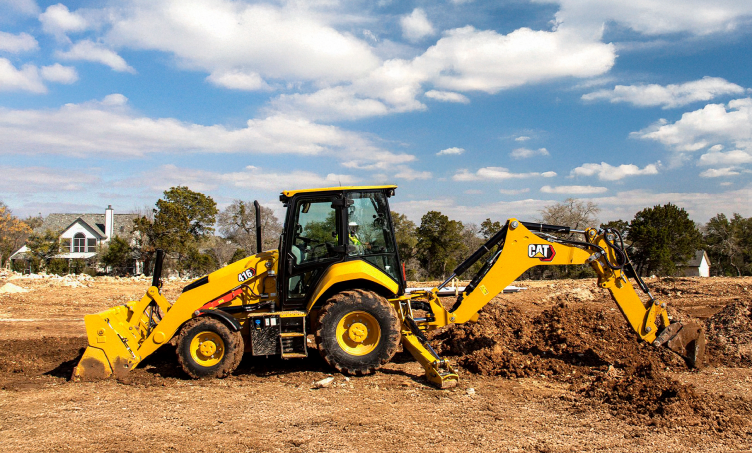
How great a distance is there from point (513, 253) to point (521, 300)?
8.66 m

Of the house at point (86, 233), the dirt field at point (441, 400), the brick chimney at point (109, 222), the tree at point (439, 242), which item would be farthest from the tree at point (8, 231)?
the dirt field at point (441, 400)

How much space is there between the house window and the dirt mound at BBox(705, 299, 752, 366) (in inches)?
1887

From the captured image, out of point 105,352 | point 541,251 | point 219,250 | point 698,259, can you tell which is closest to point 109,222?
point 219,250

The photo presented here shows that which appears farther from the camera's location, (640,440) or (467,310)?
(467,310)

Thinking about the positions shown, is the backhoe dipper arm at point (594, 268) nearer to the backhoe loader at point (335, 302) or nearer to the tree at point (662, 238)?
the backhoe loader at point (335, 302)

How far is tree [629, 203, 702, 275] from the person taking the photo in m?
34.2

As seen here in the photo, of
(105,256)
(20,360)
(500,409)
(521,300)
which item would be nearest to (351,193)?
(500,409)

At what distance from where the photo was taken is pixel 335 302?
6.61 m

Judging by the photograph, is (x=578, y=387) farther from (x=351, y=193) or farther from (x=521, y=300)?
(x=521, y=300)

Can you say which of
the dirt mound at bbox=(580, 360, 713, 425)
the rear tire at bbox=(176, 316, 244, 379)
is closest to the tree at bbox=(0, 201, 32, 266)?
the rear tire at bbox=(176, 316, 244, 379)

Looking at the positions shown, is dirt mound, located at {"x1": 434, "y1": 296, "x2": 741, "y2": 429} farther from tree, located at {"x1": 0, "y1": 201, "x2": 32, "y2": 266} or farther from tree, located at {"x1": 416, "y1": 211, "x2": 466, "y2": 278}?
tree, located at {"x1": 0, "y1": 201, "x2": 32, "y2": 266}

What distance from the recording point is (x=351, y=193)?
6992 mm

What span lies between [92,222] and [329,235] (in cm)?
4746

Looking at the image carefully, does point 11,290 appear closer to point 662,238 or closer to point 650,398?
point 650,398
